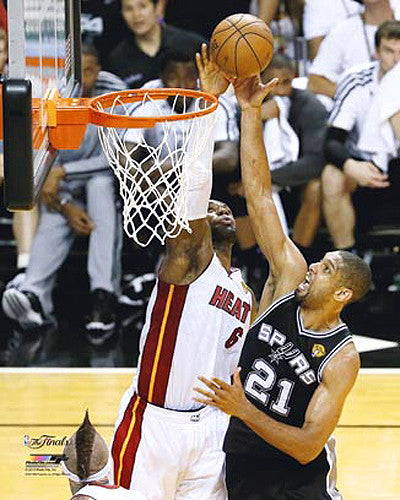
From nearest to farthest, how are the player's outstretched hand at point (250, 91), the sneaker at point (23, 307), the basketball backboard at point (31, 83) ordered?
the basketball backboard at point (31, 83) < the player's outstretched hand at point (250, 91) < the sneaker at point (23, 307)

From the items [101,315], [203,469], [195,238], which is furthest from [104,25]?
[203,469]

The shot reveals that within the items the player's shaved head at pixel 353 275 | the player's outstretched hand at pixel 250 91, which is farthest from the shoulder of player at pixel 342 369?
the player's outstretched hand at pixel 250 91

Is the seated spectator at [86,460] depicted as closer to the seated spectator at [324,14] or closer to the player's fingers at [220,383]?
the player's fingers at [220,383]

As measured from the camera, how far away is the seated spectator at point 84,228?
8258mm

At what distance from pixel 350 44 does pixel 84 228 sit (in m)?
2.25

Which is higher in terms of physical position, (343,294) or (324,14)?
(324,14)

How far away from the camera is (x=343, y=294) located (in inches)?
178

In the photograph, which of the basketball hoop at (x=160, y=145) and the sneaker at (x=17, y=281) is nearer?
the basketball hoop at (x=160, y=145)

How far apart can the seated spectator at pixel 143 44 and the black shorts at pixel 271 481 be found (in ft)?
14.2

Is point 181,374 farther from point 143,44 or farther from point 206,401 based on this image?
point 143,44

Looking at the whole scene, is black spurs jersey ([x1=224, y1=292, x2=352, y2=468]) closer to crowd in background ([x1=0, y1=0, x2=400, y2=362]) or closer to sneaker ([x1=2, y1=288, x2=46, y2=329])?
crowd in background ([x1=0, y1=0, x2=400, y2=362])

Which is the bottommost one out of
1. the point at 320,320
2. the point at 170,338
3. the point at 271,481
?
the point at 271,481

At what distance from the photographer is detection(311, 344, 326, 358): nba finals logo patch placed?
445cm

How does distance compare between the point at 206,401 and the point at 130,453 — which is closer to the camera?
the point at 206,401
